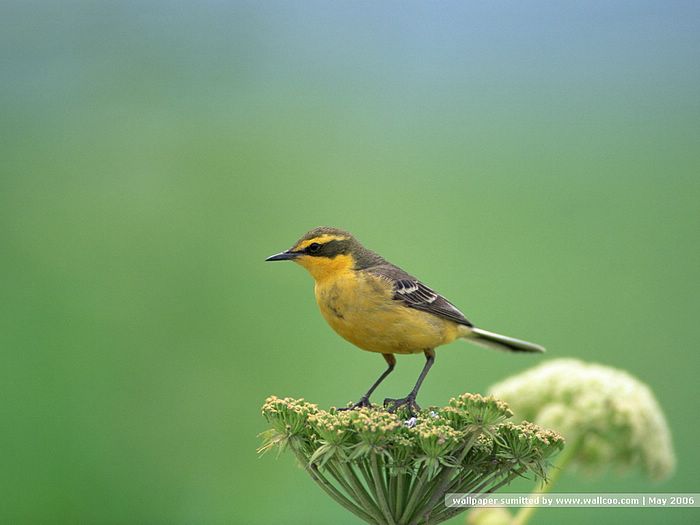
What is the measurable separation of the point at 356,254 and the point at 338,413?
6.28 ft

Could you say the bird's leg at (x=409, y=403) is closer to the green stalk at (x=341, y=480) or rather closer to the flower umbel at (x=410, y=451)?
the flower umbel at (x=410, y=451)

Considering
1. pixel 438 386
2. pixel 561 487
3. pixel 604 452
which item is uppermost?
pixel 604 452

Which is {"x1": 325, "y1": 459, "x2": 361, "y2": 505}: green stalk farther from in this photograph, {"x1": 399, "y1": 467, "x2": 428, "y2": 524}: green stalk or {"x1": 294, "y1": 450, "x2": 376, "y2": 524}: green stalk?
{"x1": 399, "y1": 467, "x2": 428, "y2": 524}: green stalk

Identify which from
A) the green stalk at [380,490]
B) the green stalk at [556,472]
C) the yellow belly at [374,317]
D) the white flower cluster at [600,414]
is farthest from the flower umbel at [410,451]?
the white flower cluster at [600,414]

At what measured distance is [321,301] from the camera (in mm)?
4668

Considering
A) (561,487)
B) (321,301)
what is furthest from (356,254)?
(561,487)

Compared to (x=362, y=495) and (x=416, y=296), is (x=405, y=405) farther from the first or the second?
(x=416, y=296)

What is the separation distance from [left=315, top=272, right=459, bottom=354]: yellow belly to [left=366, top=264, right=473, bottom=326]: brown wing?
59 mm

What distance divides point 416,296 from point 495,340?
64 centimetres

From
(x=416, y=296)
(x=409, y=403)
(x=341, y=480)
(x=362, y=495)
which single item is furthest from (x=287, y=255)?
(x=362, y=495)

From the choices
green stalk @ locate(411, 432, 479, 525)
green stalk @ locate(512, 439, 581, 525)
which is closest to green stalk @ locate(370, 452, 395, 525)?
green stalk @ locate(411, 432, 479, 525)

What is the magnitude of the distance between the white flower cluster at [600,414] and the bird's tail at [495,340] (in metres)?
0.56

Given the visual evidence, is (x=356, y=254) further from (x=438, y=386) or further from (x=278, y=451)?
(x=438, y=386)

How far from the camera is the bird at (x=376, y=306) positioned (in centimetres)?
445
